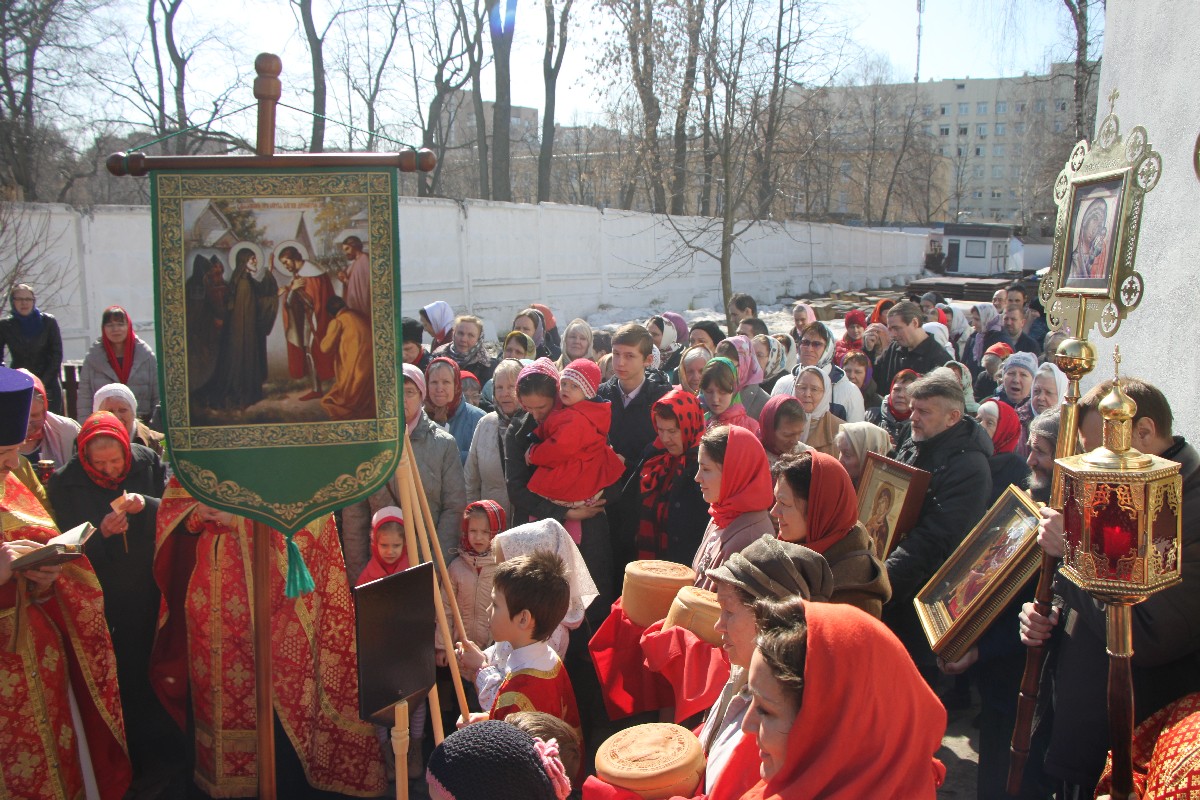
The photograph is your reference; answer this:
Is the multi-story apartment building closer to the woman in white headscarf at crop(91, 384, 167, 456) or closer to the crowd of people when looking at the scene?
the crowd of people

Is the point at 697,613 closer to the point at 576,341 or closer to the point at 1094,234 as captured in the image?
the point at 1094,234

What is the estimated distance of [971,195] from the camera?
8462cm

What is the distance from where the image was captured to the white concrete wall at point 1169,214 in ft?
13.9

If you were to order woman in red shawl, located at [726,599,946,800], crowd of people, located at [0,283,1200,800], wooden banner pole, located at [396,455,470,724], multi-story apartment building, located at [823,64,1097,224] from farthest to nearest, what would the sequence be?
multi-story apartment building, located at [823,64,1097,224] → wooden banner pole, located at [396,455,470,724] → crowd of people, located at [0,283,1200,800] → woman in red shawl, located at [726,599,946,800]

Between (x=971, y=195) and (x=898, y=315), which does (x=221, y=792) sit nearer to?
(x=898, y=315)

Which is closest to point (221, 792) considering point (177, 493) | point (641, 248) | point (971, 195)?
point (177, 493)

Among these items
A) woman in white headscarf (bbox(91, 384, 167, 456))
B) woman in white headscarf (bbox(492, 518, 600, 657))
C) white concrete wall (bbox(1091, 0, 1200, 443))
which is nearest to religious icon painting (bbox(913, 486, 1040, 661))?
white concrete wall (bbox(1091, 0, 1200, 443))

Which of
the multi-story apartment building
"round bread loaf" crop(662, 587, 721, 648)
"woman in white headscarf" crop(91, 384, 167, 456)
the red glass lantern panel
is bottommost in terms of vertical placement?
"round bread loaf" crop(662, 587, 721, 648)

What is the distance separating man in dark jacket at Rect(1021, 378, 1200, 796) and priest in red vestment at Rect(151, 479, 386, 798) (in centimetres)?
274

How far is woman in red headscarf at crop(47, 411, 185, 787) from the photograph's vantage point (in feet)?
14.4

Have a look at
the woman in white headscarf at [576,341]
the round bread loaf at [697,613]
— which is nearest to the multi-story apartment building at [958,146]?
the woman in white headscarf at [576,341]

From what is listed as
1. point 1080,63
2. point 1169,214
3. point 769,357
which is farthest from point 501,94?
point 1169,214

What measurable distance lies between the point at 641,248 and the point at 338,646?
20.3 m

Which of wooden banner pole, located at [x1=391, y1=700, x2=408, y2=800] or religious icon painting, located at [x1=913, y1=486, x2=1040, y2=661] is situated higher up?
religious icon painting, located at [x1=913, y1=486, x2=1040, y2=661]
